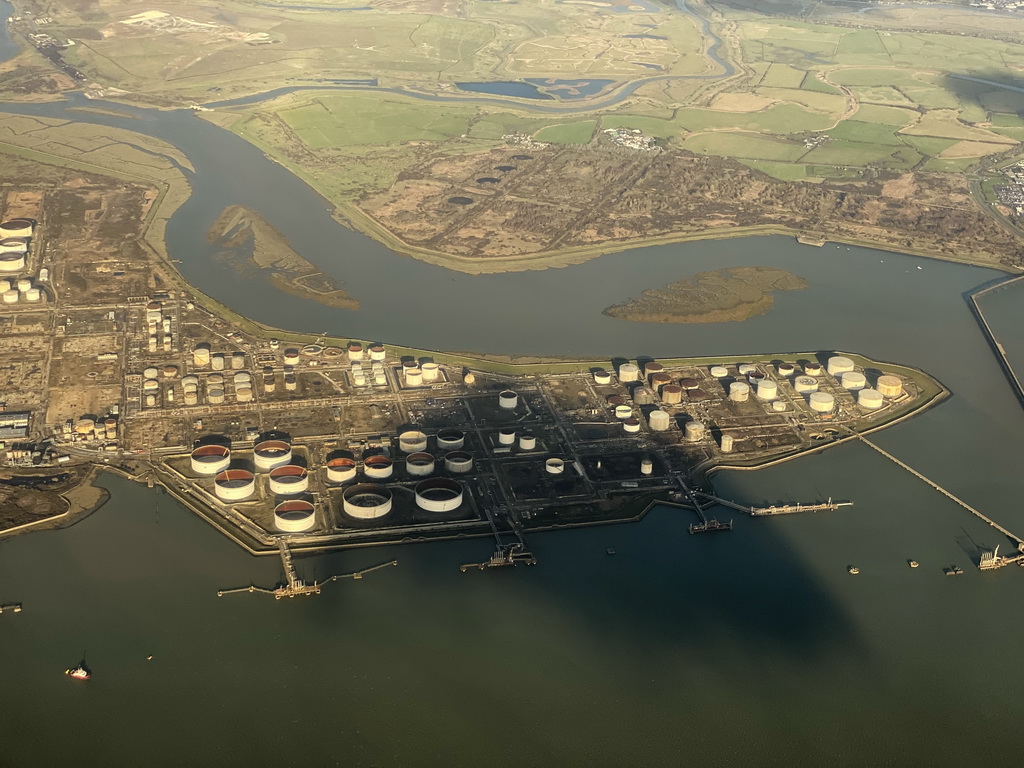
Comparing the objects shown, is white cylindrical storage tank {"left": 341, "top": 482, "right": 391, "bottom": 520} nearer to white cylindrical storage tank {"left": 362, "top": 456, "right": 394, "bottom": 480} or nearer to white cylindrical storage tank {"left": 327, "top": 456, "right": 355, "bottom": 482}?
white cylindrical storage tank {"left": 362, "top": 456, "right": 394, "bottom": 480}

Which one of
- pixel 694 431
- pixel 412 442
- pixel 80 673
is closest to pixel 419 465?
pixel 412 442

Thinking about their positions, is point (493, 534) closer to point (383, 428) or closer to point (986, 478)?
point (383, 428)

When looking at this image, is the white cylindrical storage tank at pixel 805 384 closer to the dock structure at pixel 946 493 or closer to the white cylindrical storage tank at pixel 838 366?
the white cylindrical storage tank at pixel 838 366

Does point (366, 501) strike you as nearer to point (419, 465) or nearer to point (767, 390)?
point (419, 465)

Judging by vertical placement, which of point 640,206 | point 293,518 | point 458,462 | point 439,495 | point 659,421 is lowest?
point 293,518

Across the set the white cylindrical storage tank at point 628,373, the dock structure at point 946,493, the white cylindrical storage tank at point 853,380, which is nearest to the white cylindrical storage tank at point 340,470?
the white cylindrical storage tank at point 628,373

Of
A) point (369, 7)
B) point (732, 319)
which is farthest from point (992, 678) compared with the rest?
point (369, 7)
